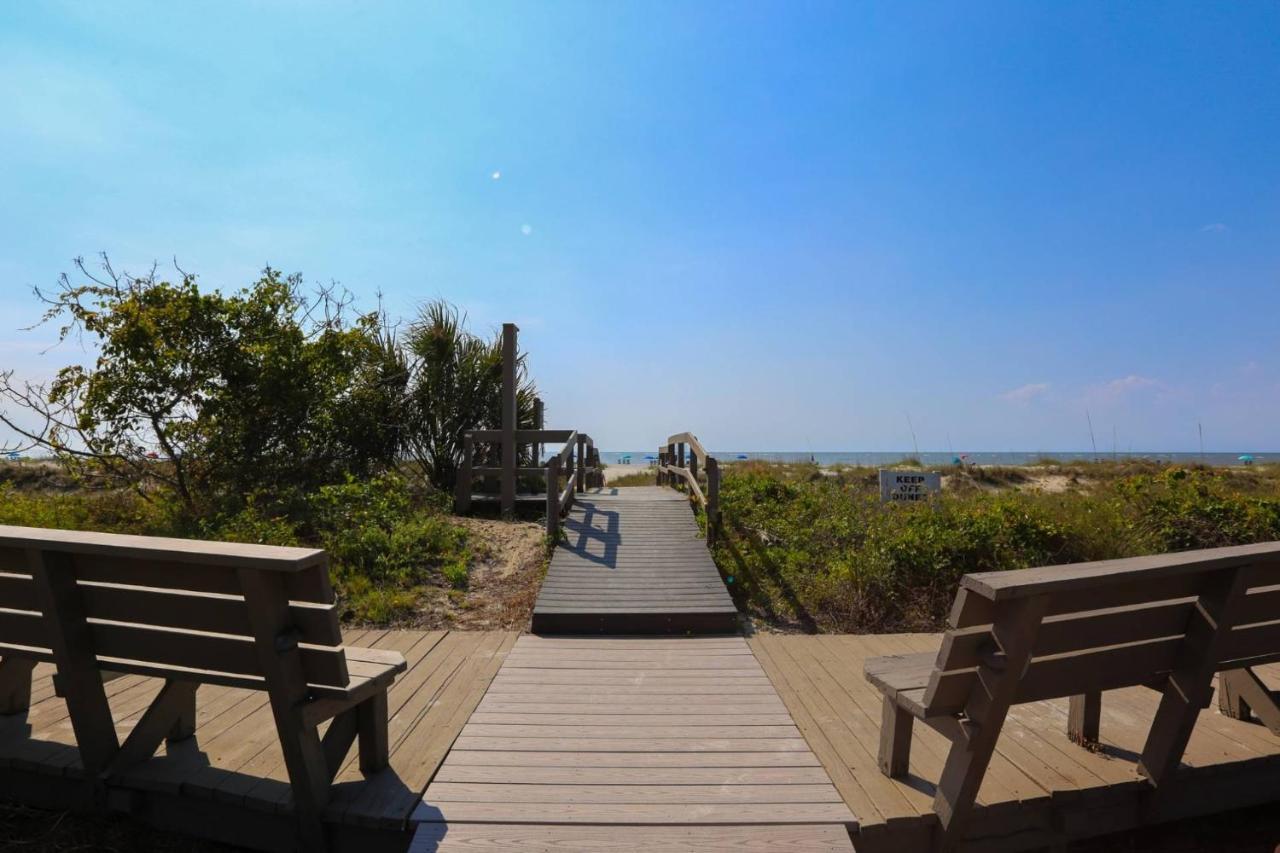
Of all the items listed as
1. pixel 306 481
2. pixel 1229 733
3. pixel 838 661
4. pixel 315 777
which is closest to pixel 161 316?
pixel 306 481

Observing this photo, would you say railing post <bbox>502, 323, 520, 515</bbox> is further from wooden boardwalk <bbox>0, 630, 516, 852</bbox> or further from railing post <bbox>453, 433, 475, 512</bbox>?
wooden boardwalk <bbox>0, 630, 516, 852</bbox>

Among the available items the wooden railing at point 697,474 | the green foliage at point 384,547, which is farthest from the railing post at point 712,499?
the green foliage at point 384,547

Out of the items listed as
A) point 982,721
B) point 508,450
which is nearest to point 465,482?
point 508,450

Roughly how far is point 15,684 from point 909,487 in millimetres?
8642

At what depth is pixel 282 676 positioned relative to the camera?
2.41 metres

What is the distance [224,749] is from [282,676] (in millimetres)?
1267

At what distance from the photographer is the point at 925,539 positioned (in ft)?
22.4

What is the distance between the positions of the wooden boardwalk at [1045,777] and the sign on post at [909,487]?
4.65 metres

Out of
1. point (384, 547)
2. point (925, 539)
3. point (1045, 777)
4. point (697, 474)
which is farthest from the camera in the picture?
point (697, 474)

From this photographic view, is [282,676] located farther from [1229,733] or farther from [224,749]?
[1229,733]

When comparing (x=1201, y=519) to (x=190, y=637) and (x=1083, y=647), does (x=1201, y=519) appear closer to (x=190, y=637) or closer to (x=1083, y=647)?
(x=1083, y=647)

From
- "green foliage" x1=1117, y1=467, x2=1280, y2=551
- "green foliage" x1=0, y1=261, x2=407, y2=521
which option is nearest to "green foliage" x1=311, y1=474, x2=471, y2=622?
"green foliage" x1=0, y1=261, x2=407, y2=521

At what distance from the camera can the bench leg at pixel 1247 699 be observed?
3.32 metres

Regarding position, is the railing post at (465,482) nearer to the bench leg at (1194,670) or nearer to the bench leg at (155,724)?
the bench leg at (155,724)
